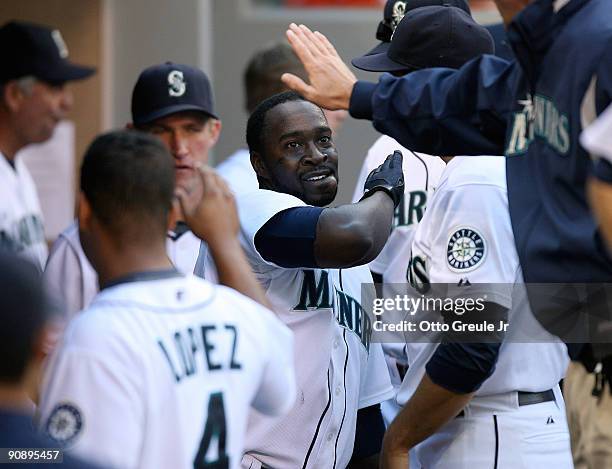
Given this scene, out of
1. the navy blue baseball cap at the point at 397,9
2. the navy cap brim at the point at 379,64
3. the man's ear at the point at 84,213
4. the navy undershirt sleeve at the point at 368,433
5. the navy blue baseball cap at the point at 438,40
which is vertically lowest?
the navy undershirt sleeve at the point at 368,433

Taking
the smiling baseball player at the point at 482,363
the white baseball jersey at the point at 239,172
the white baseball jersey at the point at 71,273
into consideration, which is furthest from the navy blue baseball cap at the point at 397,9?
the white baseball jersey at the point at 71,273

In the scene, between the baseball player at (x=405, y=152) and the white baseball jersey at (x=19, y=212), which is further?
the white baseball jersey at (x=19, y=212)

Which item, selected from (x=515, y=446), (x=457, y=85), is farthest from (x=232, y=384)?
(x=515, y=446)

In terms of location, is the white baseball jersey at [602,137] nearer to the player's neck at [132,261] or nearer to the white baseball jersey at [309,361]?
the player's neck at [132,261]

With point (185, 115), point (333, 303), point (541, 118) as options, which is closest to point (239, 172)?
point (185, 115)

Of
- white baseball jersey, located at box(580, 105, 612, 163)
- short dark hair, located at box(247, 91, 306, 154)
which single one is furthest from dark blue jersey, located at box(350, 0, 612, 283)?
short dark hair, located at box(247, 91, 306, 154)

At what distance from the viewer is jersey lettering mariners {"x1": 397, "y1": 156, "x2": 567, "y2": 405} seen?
3.69 meters

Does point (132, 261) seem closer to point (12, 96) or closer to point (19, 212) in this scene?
point (19, 212)

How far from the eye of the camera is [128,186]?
270 centimetres

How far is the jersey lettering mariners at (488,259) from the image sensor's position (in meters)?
3.69

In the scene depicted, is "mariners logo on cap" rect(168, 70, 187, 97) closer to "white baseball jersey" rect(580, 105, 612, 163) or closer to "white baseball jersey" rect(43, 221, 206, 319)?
"white baseball jersey" rect(43, 221, 206, 319)

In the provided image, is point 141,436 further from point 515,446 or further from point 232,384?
point 515,446

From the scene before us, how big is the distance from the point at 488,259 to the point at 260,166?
0.80 metres

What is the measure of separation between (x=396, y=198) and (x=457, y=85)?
1.62 ft
